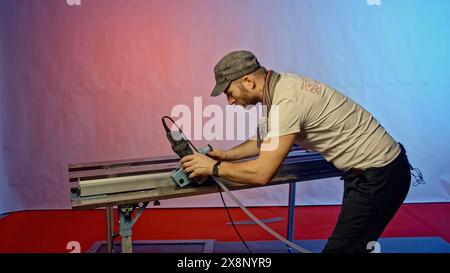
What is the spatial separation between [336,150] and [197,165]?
473 mm

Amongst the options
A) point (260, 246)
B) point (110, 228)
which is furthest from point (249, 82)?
point (260, 246)

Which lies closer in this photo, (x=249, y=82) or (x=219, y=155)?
(x=249, y=82)

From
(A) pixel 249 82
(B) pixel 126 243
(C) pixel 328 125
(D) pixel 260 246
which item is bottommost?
(D) pixel 260 246

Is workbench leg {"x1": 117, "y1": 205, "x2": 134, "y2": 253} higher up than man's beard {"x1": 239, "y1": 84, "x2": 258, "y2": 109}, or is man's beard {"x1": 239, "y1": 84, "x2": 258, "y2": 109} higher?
man's beard {"x1": 239, "y1": 84, "x2": 258, "y2": 109}

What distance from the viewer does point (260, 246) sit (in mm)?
2371

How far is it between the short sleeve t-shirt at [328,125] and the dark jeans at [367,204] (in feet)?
0.12

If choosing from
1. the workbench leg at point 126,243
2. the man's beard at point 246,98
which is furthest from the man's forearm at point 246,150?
the workbench leg at point 126,243

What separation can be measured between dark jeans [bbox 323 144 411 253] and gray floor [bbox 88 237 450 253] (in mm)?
826

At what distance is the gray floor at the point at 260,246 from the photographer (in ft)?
7.36

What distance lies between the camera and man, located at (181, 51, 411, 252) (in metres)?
1.38

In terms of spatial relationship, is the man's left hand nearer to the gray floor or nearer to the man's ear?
the man's ear

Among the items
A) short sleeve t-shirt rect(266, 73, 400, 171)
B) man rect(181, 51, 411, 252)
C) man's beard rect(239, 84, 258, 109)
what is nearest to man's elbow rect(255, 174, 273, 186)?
man rect(181, 51, 411, 252)

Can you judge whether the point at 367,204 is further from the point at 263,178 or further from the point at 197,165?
the point at 197,165
